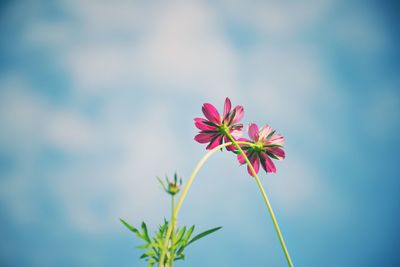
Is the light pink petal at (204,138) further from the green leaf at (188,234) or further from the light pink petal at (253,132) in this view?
the green leaf at (188,234)

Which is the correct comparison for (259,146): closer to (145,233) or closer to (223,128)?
(223,128)

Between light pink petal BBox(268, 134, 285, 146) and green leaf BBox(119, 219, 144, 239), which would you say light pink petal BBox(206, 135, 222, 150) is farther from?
green leaf BBox(119, 219, 144, 239)

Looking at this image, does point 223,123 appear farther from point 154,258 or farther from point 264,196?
point 154,258

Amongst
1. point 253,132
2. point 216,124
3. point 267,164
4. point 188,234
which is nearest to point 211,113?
point 216,124

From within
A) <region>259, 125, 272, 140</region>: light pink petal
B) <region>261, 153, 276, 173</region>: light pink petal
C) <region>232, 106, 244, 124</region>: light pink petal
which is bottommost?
<region>261, 153, 276, 173</region>: light pink petal

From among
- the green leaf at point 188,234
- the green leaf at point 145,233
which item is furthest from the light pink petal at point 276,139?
the green leaf at point 145,233

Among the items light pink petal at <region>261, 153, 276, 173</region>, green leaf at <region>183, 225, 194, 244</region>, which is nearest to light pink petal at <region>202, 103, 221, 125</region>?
light pink petal at <region>261, 153, 276, 173</region>
